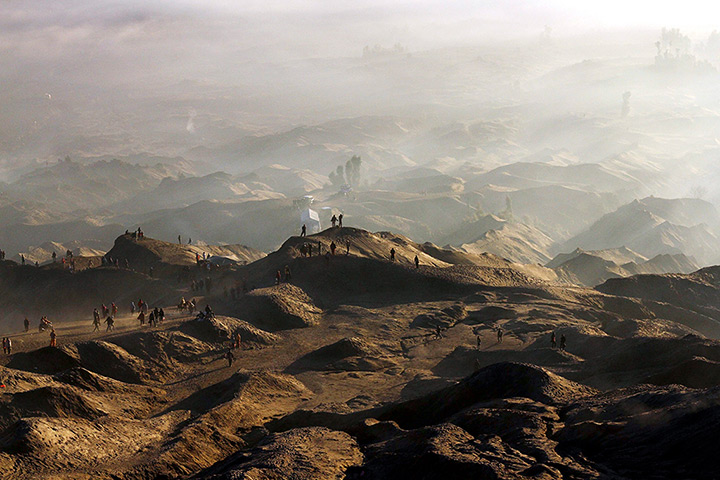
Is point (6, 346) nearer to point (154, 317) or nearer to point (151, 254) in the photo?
point (154, 317)

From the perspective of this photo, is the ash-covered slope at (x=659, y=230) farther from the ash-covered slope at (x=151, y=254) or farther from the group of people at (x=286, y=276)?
the group of people at (x=286, y=276)

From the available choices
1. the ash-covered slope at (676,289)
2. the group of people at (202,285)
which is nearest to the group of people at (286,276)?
the group of people at (202,285)

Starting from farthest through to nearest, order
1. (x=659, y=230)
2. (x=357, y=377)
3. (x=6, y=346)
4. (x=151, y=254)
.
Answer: (x=659, y=230) → (x=151, y=254) → (x=357, y=377) → (x=6, y=346)

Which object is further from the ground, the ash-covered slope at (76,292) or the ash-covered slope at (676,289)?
the ash-covered slope at (76,292)

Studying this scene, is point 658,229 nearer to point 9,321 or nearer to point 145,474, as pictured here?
point 9,321

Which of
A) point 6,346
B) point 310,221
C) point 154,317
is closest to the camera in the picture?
point 6,346

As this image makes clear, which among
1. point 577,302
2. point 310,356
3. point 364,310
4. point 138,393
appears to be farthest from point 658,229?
point 138,393

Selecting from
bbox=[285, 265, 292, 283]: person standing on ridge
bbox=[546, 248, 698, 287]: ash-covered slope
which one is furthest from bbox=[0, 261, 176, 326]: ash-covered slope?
bbox=[546, 248, 698, 287]: ash-covered slope

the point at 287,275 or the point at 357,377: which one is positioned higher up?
the point at 287,275

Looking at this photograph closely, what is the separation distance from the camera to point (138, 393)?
3344 cm

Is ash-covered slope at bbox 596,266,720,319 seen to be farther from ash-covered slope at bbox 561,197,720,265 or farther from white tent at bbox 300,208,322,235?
white tent at bbox 300,208,322,235

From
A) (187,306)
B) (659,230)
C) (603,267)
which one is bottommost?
(659,230)

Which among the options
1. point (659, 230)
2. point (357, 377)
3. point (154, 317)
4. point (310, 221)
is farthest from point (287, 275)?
point (659, 230)

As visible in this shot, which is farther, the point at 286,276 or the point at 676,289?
the point at 676,289
